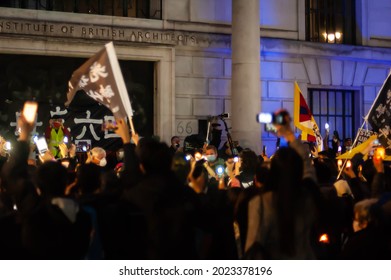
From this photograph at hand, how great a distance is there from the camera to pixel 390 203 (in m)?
4.88

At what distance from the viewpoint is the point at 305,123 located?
13430 mm

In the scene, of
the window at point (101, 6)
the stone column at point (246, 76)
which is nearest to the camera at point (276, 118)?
the stone column at point (246, 76)

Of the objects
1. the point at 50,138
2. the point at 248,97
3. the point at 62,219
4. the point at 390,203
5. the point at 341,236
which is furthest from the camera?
the point at 248,97

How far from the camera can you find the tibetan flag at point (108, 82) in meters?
6.88

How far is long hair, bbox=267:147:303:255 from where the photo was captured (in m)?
4.42

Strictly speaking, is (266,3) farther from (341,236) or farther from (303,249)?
(303,249)

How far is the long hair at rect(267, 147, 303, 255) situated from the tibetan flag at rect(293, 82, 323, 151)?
867cm

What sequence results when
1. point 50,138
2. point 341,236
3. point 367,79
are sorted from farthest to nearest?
point 367,79, point 50,138, point 341,236

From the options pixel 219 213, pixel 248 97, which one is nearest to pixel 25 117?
pixel 219 213

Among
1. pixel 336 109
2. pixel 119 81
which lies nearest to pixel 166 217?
pixel 119 81

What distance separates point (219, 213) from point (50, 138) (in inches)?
379

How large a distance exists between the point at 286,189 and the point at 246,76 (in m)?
13.8

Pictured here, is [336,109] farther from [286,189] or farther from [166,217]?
[166,217]

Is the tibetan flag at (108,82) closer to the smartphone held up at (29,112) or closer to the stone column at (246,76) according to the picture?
the smartphone held up at (29,112)
